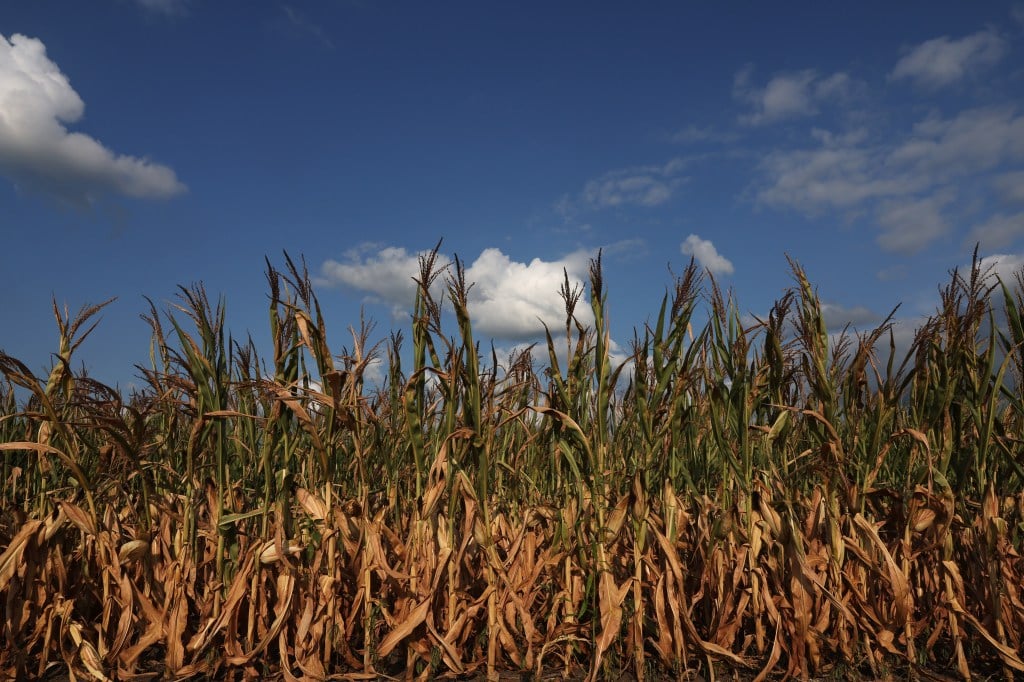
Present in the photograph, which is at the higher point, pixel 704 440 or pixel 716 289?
pixel 716 289

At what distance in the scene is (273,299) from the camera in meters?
3.59

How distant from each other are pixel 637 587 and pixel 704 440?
3.31 ft

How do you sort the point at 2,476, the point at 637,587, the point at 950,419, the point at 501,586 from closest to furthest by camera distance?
the point at 637,587 → the point at 501,586 → the point at 950,419 → the point at 2,476

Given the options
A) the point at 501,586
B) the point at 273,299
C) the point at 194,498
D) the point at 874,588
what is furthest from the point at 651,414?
the point at 194,498

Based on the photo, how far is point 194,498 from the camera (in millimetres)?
3672

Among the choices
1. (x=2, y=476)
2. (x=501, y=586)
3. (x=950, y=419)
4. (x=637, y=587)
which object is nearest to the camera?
(x=637, y=587)

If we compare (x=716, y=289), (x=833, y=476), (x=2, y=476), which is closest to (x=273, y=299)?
(x=716, y=289)

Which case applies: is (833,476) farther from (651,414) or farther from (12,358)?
(12,358)

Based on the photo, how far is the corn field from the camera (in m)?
3.48

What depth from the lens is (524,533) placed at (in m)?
3.78

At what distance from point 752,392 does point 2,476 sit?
16.1 feet

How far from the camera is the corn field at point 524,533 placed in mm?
3480

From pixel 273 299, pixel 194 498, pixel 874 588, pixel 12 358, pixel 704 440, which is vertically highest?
pixel 273 299

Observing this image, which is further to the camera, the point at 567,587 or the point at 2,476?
the point at 2,476
